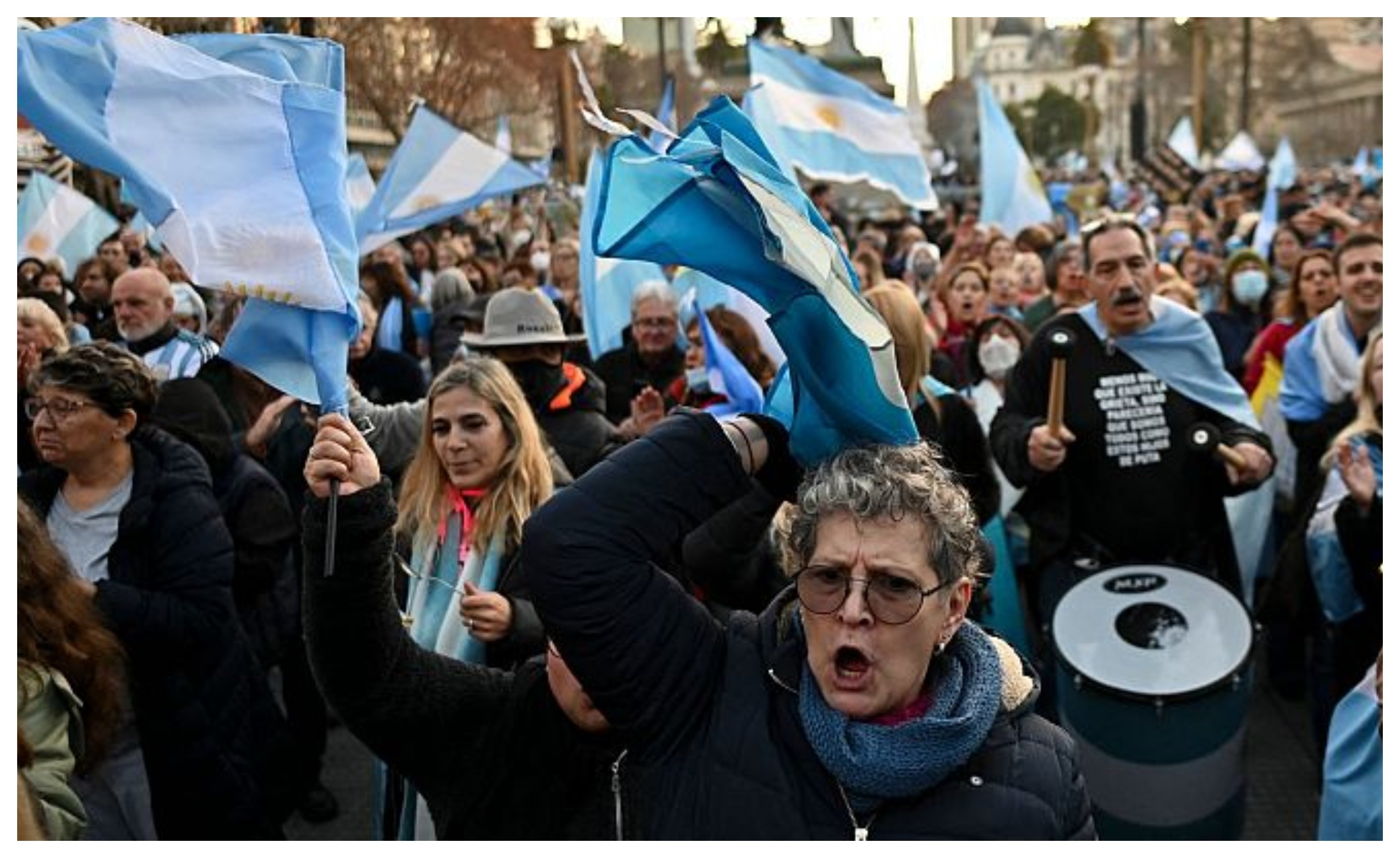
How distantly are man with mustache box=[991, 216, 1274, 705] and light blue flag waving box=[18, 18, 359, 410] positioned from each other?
8.30 ft

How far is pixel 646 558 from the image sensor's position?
1.90 m

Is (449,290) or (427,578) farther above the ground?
(449,290)

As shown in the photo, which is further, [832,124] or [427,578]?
[832,124]

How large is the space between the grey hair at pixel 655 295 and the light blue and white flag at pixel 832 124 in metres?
2.54

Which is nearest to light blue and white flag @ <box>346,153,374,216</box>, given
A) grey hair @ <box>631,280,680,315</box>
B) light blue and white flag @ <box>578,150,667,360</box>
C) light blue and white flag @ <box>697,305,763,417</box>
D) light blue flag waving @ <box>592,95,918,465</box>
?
light blue and white flag @ <box>578,150,667,360</box>

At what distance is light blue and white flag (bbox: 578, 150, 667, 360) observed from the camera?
680cm

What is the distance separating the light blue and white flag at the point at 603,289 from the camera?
6.80m

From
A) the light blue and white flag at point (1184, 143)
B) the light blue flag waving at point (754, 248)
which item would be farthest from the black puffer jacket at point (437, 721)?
the light blue and white flag at point (1184, 143)

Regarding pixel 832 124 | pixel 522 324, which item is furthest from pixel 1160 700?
pixel 832 124

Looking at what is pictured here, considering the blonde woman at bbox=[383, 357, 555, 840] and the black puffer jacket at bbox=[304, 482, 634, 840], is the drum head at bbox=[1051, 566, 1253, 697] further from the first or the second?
the black puffer jacket at bbox=[304, 482, 634, 840]

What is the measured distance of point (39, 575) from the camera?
266cm

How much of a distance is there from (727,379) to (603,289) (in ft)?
10.3

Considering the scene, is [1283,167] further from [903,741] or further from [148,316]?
[903,741]
